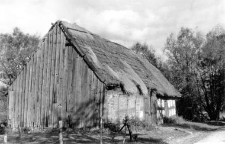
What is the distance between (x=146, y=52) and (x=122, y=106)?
3415 cm

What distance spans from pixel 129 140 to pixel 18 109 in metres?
9.85

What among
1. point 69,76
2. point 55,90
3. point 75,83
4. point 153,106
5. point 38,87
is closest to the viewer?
point 75,83

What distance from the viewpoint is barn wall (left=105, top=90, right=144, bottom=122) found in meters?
18.2

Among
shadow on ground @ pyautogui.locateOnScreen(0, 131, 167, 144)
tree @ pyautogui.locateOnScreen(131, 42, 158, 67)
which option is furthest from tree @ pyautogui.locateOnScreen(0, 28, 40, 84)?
shadow on ground @ pyautogui.locateOnScreen(0, 131, 167, 144)

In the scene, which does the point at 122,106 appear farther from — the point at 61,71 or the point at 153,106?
the point at 153,106

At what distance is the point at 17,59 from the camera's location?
146 ft

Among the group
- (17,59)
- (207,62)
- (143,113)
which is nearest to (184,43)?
(207,62)

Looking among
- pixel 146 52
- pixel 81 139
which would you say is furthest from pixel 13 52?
pixel 81 139

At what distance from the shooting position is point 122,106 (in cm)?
1955

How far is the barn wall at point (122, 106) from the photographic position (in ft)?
59.9

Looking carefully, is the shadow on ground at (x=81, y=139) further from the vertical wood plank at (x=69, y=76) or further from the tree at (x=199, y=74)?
the tree at (x=199, y=74)

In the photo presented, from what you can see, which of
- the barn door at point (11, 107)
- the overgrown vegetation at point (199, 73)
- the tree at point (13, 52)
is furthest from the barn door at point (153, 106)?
the tree at point (13, 52)

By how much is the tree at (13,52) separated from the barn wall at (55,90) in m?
24.2

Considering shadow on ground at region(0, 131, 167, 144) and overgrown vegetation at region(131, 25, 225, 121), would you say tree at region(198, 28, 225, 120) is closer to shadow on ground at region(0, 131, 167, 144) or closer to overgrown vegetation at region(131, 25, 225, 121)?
overgrown vegetation at region(131, 25, 225, 121)
